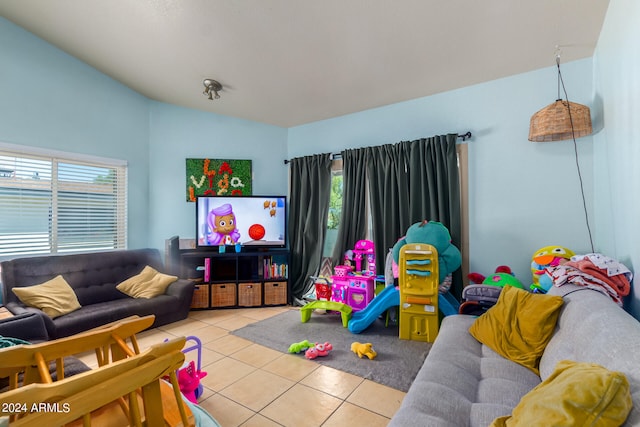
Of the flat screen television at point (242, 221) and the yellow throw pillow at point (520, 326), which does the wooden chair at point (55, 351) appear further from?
the flat screen television at point (242, 221)

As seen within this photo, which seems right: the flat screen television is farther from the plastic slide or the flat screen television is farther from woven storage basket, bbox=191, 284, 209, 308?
the plastic slide

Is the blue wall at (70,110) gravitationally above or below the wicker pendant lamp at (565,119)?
above

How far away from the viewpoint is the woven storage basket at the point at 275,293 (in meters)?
3.75

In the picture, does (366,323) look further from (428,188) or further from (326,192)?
(326,192)

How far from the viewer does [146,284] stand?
3.22 meters

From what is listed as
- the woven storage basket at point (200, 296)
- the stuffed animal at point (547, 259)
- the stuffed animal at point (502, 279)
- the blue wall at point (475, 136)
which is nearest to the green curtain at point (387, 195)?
the blue wall at point (475, 136)

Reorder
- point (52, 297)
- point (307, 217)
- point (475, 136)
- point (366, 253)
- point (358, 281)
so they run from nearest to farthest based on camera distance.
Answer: point (52, 297) → point (475, 136) → point (358, 281) → point (366, 253) → point (307, 217)

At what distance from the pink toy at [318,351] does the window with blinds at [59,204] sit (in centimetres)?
276

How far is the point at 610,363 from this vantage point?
3.00ft

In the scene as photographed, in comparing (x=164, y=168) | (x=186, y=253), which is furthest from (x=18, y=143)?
(x=186, y=253)

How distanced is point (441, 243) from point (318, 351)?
1409 millimetres

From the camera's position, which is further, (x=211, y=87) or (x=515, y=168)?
(x=211, y=87)

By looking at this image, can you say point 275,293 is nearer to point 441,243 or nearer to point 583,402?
point 441,243

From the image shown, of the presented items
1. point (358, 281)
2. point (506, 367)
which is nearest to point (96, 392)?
point (506, 367)
